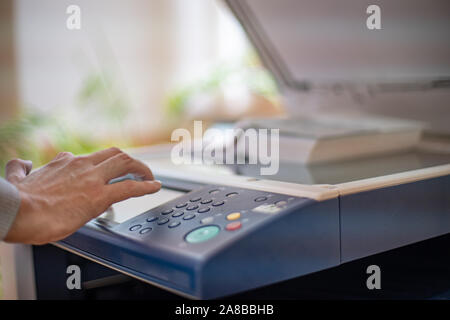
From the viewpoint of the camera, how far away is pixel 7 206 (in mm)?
535

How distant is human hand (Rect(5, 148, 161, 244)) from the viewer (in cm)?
55

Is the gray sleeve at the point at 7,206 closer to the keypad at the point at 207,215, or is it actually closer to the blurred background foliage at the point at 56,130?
the keypad at the point at 207,215

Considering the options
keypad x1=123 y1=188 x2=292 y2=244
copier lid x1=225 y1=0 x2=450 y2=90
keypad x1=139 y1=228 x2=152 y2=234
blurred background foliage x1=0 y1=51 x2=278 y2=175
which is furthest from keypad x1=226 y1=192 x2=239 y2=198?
blurred background foliage x1=0 y1=51 x2=278 y2=175

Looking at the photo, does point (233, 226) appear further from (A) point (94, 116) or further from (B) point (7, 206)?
Answer: (A) point (94, 116)

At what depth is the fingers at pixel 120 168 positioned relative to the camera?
63 centimetres

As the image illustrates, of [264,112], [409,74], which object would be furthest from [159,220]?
[264,112]

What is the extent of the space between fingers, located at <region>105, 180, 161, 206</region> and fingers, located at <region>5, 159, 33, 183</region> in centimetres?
12

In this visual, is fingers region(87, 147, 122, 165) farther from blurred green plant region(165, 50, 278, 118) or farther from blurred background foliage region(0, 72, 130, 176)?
blurred green plant region(165, 50, 278, 118)

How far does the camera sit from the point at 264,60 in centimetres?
117

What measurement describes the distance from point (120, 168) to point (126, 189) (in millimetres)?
42

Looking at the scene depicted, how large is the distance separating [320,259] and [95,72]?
2.53 meters

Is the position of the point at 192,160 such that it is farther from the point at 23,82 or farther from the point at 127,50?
the point at 127,50

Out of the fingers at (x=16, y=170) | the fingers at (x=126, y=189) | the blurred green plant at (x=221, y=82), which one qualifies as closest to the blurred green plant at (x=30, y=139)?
the fingers at (x=16, y=170)
